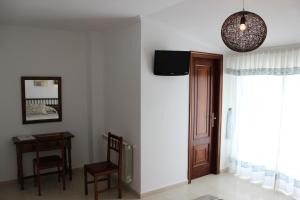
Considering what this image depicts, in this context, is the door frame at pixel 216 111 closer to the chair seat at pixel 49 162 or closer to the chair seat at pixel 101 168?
the chair seat at pixel 101 168

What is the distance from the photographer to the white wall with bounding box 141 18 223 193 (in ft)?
11.4

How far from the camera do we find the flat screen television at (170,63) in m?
3.43

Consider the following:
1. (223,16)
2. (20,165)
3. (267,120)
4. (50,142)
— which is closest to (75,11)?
(223,16)

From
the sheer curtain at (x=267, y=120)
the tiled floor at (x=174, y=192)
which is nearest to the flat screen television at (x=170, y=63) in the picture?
the sheer curtain at (x=267, y=120)

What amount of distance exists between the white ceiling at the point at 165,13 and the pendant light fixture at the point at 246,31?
0.87m

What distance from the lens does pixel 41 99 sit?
4129mm

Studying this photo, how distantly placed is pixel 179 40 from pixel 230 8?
1.00m

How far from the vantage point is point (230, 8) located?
9.53 ft

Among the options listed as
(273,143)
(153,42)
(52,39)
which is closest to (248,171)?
(273,143)

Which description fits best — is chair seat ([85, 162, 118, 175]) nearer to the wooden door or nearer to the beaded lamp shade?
the wooden door

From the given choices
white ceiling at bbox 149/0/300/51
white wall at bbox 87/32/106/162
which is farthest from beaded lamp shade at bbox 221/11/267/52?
white wall at bbox 87/32/106/162

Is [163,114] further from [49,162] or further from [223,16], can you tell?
[49,162]

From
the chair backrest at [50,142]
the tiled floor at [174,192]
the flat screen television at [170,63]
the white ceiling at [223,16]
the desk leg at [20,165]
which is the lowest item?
the tiled floor at [174,192]

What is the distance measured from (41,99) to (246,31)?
3.32 meters
